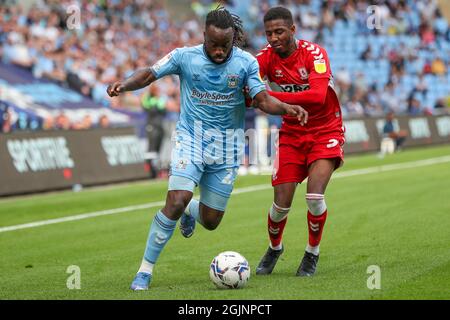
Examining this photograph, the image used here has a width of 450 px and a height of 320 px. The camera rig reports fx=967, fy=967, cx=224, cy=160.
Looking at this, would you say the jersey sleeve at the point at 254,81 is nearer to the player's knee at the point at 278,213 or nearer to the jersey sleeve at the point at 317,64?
the jersey sleeve at the point at 317,64

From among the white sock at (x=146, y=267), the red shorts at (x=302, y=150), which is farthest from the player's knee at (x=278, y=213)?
the white sock at (x=146, y=267)

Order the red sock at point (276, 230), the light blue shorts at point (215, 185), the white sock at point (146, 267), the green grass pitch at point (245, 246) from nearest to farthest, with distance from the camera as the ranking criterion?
the green grass pitch at point (245, 246)
the white sock at point (146, 267)
the light blue shorts at point (215, 185)
the red sock at point (276, 230)

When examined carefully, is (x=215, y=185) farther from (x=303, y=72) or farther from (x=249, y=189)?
(x=249, y=189)

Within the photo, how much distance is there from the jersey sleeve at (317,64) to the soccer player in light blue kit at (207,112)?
73 centimetres

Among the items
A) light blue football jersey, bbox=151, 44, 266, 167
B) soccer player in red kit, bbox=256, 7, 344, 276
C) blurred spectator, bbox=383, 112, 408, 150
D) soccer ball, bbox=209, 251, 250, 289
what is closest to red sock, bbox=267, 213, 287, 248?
soccer player in red kit, bbox=256, 7, 344, 276

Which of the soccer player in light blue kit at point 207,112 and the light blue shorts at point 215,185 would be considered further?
the light blue shorts at point 215,185

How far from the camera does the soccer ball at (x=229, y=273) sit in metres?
8.52

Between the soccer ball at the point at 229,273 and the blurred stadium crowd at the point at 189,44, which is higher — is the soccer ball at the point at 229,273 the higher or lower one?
the higher one

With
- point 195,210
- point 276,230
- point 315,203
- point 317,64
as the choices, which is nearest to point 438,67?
point 276,230

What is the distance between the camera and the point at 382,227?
44.7ft

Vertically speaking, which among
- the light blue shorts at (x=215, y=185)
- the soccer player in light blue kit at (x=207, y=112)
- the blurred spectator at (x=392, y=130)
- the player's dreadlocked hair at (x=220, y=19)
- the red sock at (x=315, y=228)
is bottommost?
the blurred spectator at (x=392, y=130)

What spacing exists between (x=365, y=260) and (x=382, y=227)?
327cm
